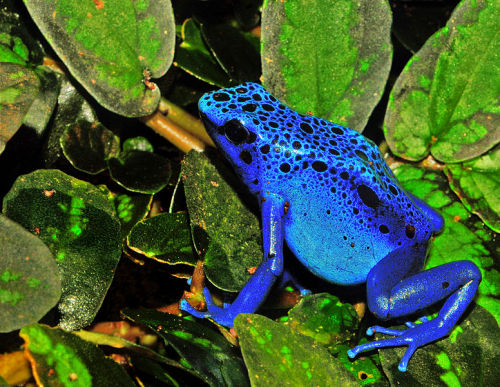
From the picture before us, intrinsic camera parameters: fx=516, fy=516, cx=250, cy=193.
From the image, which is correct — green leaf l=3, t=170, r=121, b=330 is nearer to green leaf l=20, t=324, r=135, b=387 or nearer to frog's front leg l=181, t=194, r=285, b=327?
green leaf l=20, t=324, r=135, b=387

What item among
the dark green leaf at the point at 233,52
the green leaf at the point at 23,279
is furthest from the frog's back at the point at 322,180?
the green leaf at the point at 23,279

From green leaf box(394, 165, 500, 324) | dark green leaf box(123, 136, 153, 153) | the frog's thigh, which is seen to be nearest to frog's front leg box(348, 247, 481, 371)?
the frog's thigh

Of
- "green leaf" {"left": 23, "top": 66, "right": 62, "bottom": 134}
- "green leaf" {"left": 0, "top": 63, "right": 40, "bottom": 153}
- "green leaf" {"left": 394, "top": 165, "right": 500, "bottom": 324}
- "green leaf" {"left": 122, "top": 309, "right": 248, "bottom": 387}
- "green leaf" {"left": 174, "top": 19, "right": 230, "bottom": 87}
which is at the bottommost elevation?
"green leaf" {"left": 122, "top": 309, "right": 248, "bottom": 387}

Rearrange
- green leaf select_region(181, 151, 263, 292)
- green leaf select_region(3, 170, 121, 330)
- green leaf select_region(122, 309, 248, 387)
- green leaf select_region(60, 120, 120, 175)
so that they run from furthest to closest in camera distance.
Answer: green leaf select_region(60, 120, 120, 175) < green leaf select_region(181, 151, 263, 292) < green leaf select_region(3, 170, 121, 330) < green leaf select_region(122, 309, 248, 387)

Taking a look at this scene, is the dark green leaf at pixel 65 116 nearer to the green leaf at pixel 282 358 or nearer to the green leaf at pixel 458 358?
the green leaf at pixel 282 358

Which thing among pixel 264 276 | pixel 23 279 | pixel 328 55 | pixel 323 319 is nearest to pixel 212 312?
pixel 264 276

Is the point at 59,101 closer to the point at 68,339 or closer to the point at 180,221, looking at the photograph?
the point at 180,221

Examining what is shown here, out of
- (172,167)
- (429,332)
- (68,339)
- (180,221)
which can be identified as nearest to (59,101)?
(172,167)

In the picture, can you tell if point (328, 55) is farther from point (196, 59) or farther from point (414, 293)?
point (414, 293)
